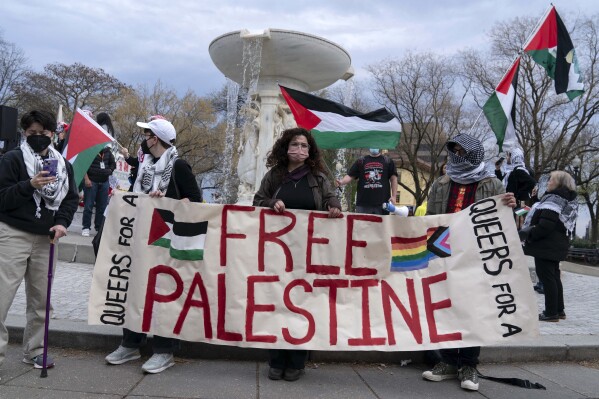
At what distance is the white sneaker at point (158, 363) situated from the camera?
12.9ft

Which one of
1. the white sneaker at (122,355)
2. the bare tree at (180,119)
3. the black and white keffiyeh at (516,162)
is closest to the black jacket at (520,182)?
the black and white keffiyeh at (516,162)

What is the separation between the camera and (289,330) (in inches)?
156

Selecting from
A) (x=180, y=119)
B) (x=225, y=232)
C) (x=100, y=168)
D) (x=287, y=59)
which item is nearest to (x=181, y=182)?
(x=225, y=232)

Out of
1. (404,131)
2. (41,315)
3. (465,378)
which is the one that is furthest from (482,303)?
(404,131)

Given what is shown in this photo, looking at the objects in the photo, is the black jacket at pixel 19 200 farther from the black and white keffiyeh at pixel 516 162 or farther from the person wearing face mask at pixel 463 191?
the black and white keffiyeh at pixel 516 162

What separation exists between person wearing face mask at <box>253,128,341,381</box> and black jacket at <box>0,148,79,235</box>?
1.63m

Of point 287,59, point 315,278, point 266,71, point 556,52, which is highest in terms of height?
point 287,59

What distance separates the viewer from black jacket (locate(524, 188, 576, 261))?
19.8 ft

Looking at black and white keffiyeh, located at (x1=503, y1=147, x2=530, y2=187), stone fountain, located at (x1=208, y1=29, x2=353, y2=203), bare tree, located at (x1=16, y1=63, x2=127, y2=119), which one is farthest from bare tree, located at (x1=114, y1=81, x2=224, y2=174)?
black and white keffiyeh, located at (x1=503, y1=147, x2=530, y2=187)

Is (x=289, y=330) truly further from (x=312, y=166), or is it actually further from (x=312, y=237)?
(x=312, y=166)

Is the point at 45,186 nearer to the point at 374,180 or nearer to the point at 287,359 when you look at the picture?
the point at 287,359

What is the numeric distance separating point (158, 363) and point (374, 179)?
5.01 metres

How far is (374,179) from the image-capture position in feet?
26.6

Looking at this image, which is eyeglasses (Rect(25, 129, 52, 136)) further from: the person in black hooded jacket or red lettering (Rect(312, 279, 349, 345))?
the person in black hooded jacket
